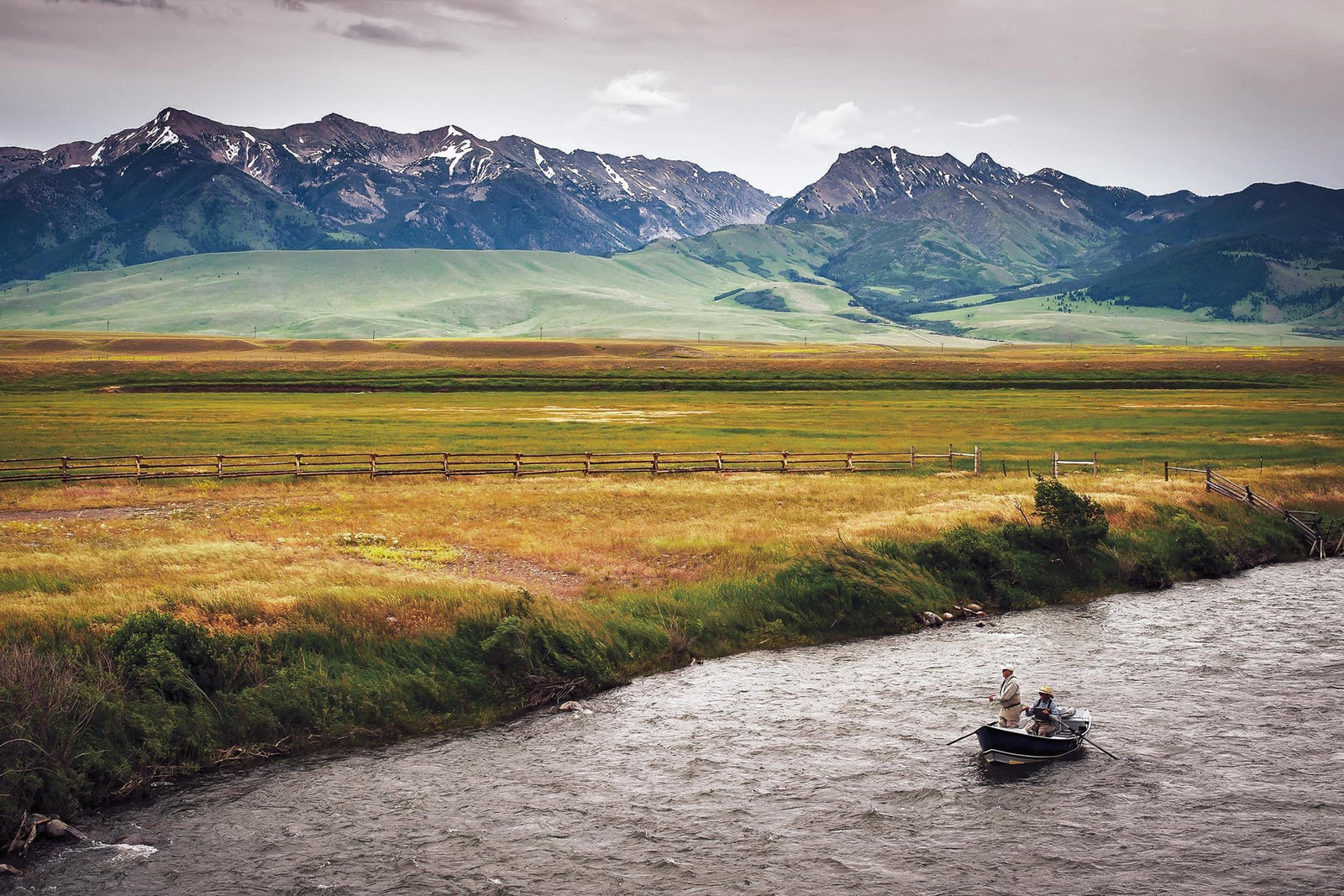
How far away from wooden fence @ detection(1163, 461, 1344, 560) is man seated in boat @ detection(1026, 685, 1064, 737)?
36865 mm

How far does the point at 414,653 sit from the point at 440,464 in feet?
145

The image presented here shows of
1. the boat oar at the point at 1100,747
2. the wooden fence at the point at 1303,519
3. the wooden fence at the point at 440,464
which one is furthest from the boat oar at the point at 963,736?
the wooden fence at the point at 440,464

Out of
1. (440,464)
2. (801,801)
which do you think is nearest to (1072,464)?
(440,464)

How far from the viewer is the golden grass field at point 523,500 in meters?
40.9

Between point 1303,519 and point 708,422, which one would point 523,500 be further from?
point 708,422

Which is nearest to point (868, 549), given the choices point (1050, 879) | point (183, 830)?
point (1050, 879)

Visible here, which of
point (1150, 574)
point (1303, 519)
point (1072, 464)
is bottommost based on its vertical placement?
point (1150, 574)

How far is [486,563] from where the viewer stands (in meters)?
48.4

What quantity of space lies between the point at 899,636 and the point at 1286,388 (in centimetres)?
15194

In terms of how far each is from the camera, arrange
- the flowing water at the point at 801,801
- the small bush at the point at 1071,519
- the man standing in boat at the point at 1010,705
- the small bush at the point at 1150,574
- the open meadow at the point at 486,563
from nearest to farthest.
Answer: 1. the flowing water at the point at 801,801
2. the man standing in boat at the point at 1010,705
3. the open meadow at the point at 486,563
4. the small bush at the point at 1150,574
5. the small bush at the point at 1071,519

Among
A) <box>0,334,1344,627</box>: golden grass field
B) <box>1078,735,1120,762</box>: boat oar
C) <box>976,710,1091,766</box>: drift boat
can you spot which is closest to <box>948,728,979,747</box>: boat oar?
<box>976,710,1091,766</box>: drift boat

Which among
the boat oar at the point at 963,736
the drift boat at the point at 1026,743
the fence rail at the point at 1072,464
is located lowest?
the boat oar at the point at 963,736

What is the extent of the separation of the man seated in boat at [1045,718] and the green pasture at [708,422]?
5018cm

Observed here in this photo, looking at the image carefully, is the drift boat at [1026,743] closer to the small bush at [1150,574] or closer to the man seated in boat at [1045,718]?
the man seated in boat at [1045,718]
